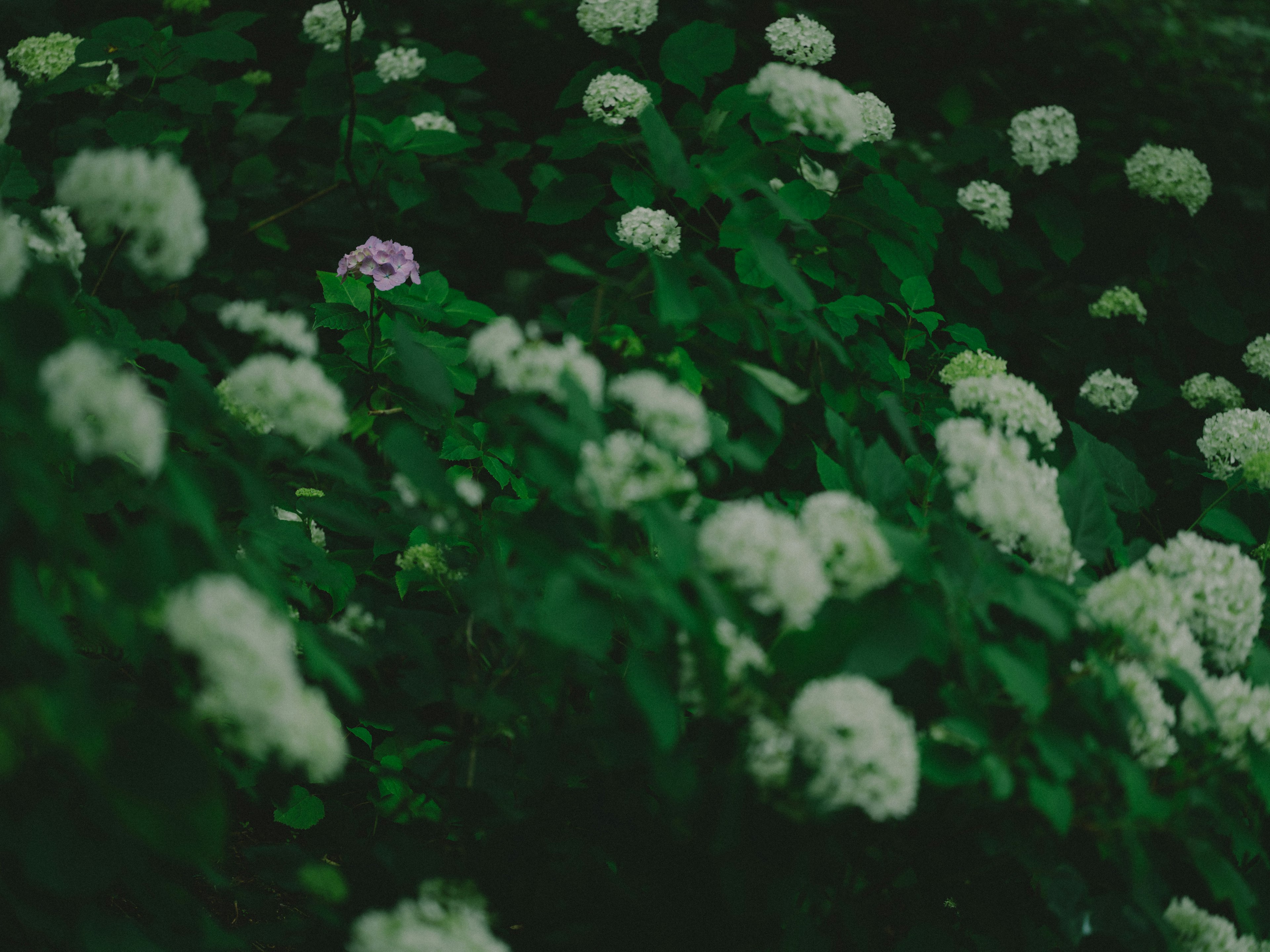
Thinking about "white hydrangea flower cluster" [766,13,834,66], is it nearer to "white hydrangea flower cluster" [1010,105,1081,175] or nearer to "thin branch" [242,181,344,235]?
"white hydrangea flower cluster" [1010,105,1081,175]

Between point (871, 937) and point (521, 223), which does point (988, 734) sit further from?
point (521, 223)

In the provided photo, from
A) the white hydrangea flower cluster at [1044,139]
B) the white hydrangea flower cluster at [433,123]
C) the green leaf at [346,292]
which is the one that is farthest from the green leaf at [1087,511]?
the white hydrangea flower cluster at [433,123]

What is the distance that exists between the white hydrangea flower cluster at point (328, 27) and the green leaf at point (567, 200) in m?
1.04

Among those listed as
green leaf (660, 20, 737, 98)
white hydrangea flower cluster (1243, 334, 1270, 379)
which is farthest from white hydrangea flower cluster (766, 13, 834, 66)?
white hydrangea flower cluster (1243, 334, 1270, 379)

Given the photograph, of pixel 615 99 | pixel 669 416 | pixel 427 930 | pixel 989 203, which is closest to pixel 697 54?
pixel 615 99

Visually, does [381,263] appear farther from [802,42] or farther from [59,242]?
[802,42]

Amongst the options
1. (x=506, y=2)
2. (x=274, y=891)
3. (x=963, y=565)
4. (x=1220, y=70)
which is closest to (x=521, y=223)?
(x=506, y=2)

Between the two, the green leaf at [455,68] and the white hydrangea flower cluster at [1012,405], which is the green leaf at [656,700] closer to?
the white hydrangea flower cluster at [1012,405]

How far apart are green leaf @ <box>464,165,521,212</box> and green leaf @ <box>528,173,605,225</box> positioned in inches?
10.3

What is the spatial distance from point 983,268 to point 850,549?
212cm

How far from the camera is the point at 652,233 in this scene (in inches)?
84.0

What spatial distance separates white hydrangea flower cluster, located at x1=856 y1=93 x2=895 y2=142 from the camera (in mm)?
2484

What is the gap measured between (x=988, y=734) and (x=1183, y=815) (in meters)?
0.32

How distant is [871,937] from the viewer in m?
1.38
